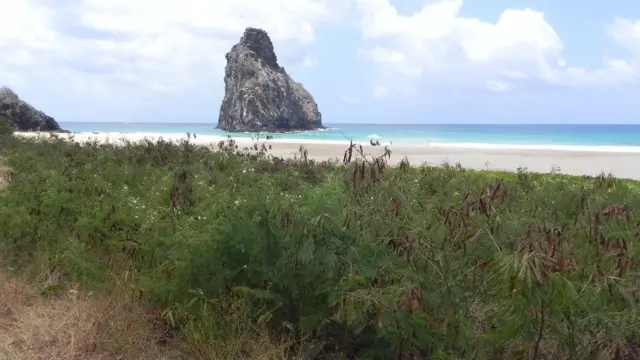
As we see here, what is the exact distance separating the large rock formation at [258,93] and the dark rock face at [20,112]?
1389 inches

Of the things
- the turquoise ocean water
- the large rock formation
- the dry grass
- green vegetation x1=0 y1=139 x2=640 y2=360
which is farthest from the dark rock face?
green vegetation x1=0 y1=139 x2=640 y2=360

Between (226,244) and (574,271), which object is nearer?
(574,271)

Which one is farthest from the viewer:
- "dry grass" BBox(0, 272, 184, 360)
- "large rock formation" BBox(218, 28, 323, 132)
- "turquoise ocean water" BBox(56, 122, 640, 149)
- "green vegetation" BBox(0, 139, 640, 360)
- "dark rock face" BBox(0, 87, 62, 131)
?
"large rock formation" BBox(218, 28, 323, 132)

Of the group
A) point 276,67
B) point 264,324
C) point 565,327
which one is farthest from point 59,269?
point 276,67

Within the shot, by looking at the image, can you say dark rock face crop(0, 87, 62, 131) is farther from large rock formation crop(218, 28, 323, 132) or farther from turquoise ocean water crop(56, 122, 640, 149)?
large rock formation crop(218, 28, 323, 132)

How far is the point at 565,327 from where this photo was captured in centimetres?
370

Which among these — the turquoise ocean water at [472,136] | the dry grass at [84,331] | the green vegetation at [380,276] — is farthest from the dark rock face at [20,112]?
the green vegetation at [380,276]

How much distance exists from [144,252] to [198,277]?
47.4 inches

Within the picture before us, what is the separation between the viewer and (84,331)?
459 cm

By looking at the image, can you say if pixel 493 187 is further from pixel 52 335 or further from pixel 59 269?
pixel 59 269

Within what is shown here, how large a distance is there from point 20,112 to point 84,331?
5767 centimetres

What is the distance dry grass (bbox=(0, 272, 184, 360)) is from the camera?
441 cm

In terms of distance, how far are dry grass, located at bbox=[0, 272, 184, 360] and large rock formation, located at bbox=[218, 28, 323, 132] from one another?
8320 cm

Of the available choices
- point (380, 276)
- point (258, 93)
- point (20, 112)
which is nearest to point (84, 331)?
point (380, 276)
